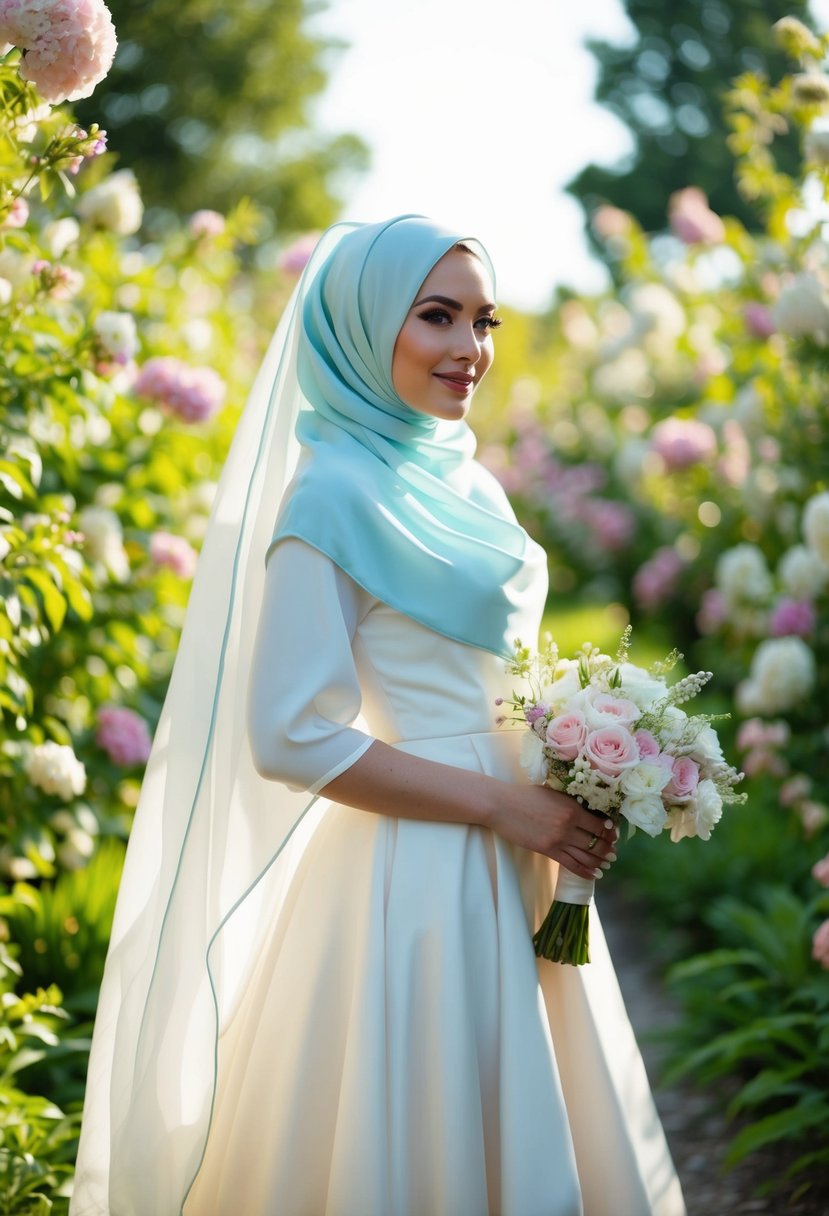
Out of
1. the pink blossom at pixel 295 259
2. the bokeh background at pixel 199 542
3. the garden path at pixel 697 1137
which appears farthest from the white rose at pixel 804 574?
the pink blossom at pixel 295 259

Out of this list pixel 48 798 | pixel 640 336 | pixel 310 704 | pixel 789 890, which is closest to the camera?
pixel 310 704

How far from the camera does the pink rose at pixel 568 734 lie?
6.37 feet

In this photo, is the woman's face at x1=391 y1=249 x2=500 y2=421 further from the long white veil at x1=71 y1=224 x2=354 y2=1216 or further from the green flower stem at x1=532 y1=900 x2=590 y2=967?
the green flower stem at x1=532 y1=900 x2=590 y2=967

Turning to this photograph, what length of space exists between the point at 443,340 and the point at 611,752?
0.75 metres

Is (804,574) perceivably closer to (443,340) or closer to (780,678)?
(780,678)

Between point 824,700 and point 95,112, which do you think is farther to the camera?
point 95,112

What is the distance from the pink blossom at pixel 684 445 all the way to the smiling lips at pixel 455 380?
13.9 ft

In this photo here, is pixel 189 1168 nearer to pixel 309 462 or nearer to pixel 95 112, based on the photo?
pixel 309 462

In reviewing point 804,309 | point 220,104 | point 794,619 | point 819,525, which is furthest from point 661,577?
point 220,104

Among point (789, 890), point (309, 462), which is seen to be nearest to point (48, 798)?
point (309, 462)

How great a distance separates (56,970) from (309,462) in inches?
78.7

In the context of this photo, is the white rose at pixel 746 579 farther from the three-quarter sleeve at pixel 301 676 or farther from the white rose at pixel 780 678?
the three-quarter sleeve at pixel 301 676

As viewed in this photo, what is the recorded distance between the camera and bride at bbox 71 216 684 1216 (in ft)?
6.41

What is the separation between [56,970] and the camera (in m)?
3.41
